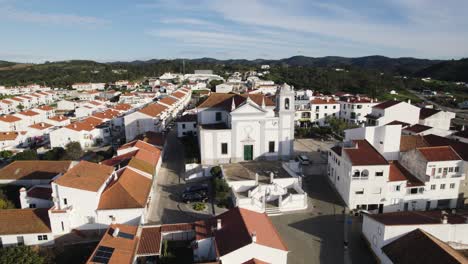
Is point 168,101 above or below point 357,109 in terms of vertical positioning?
above

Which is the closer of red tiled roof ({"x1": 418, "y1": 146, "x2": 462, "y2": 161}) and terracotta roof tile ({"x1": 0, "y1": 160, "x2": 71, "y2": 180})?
A: red tiled roof ({"x1": 418, "y1": 146, "x2": 462, "y2": 161})

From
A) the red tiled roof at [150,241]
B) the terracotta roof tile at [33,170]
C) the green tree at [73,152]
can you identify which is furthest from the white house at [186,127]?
the red tiled roof at [150,241]

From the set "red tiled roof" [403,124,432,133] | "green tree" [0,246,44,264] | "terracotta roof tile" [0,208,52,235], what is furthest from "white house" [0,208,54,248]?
"red tiled roof" [403,124,432,133]

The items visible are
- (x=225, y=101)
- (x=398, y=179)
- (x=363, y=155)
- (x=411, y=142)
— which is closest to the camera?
(x=398, y=179)

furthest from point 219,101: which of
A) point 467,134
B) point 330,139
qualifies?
point 467,134

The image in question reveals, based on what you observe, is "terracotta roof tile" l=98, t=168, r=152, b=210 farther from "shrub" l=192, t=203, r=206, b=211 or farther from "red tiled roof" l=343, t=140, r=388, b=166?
"red tiled roof" l=343, t=140, r=388, b=166

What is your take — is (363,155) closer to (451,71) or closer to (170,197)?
(170,197)

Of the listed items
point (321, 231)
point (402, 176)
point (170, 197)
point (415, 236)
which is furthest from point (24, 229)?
point (402, 176)
